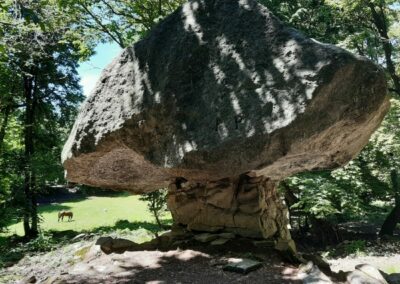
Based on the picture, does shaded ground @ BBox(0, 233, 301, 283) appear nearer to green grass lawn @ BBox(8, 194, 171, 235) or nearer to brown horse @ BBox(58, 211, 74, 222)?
green grass lawn @ BBox(8, 194, 171, 235)

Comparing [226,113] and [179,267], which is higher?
[226,113]

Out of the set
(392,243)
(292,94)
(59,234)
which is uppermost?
(292,94)

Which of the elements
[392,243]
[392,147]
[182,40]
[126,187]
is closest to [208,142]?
[182,40]

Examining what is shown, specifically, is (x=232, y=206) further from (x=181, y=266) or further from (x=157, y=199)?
(x=157, y=199)

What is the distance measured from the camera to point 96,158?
264 inches

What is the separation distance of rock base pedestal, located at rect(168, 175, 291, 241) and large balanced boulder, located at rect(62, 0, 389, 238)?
0.7 inches

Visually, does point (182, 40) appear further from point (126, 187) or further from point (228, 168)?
point (126, 187)

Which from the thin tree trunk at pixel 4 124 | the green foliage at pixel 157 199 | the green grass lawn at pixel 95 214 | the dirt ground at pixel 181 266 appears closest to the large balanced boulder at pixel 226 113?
the dirt ground at pixel 181 266

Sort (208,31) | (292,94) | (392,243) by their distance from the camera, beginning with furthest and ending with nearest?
(392,243) < (208,31) < (292,94)

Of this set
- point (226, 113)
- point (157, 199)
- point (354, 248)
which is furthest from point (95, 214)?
point (226, 113)

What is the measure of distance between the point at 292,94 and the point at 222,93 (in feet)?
3.28

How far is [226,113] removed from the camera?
17.9 ft

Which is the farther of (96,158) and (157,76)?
(96,158)

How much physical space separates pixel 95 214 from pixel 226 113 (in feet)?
69.9
